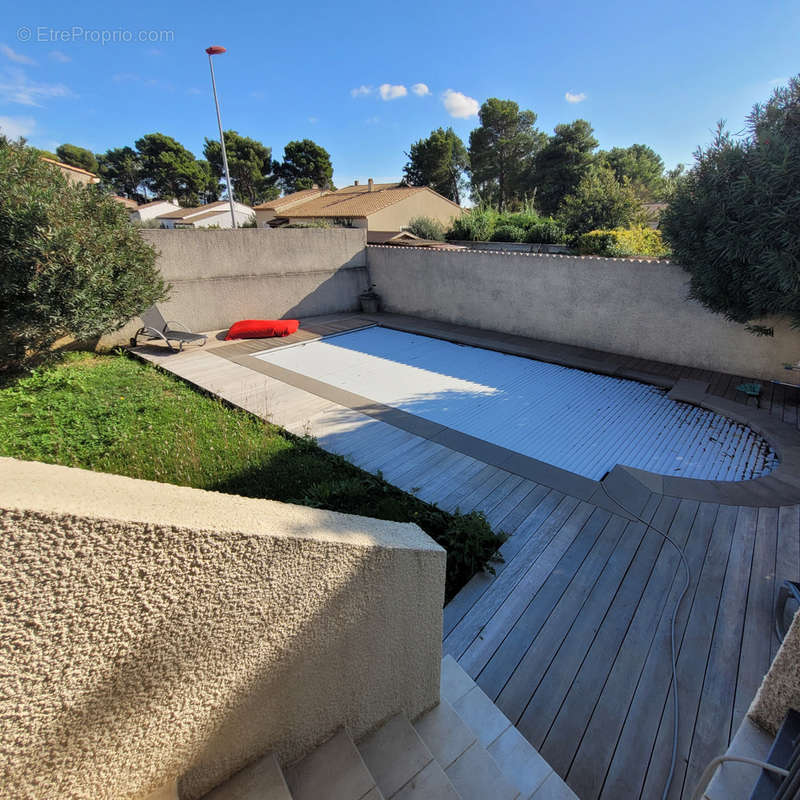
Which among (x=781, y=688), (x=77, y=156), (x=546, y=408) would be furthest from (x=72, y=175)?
(x=77, y=156)

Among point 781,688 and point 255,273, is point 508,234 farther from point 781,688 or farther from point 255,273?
point 781,688

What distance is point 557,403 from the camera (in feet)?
21.5

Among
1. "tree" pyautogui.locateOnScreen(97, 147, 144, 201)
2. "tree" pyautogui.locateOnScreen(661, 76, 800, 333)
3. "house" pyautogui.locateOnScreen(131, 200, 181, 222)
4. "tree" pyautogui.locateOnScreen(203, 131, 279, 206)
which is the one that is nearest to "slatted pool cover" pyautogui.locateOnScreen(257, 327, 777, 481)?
"tree" pyautogui.locateOnScreen(661, 76, 800, 333)

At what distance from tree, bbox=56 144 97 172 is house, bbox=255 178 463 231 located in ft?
137

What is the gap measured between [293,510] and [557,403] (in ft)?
20.1

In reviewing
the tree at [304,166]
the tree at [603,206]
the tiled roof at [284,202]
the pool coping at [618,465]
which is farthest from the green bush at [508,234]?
the tree at [304,166]

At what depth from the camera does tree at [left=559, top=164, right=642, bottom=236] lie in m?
16.8

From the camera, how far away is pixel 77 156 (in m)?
53.9

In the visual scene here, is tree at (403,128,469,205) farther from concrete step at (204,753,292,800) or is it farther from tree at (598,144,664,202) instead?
concrete step at (204,753,292,800)

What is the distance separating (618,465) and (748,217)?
4185mm

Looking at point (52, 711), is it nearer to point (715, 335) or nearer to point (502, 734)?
point (502, 734)

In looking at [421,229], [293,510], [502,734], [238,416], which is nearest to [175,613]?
[293,510]

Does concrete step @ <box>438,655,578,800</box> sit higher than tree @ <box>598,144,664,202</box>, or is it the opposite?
tree @ <box>598,144,664,202</box>

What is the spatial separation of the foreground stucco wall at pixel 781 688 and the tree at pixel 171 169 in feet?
197
